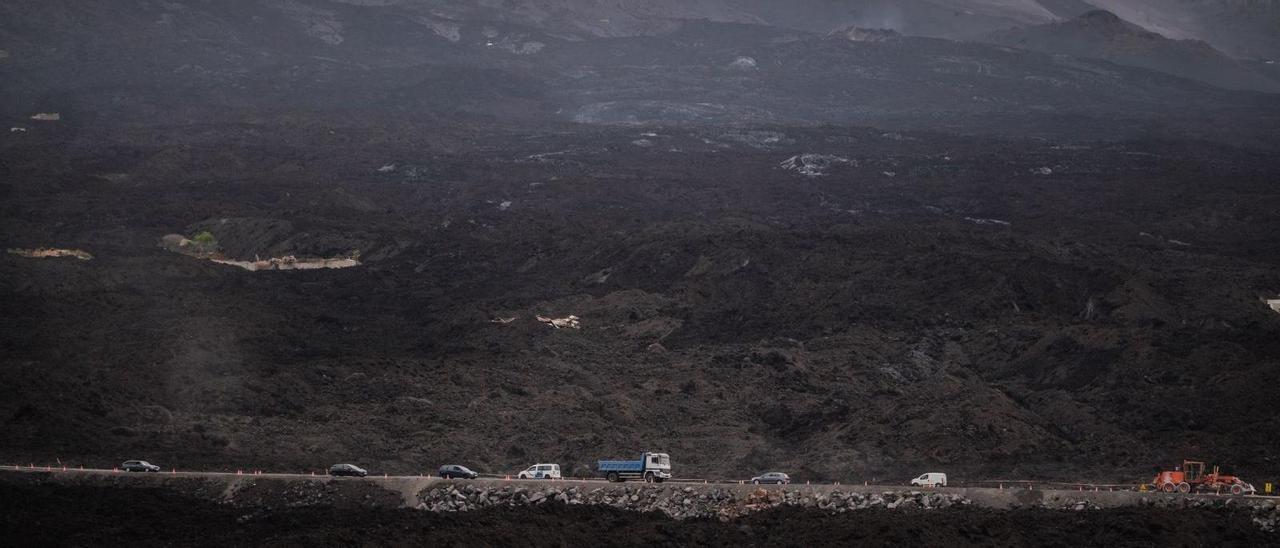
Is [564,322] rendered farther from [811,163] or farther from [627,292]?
[811,163]

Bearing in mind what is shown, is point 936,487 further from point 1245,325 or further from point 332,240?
point 332,240

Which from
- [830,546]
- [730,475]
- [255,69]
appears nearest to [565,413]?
[730,475]

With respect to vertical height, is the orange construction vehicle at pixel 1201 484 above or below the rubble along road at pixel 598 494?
above

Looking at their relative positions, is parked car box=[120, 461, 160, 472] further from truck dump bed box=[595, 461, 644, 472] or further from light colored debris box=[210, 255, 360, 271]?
light colored debris box=[210, 255, 360, 271]

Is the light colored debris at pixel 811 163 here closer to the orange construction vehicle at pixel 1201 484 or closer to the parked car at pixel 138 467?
the orange construction vehicle at pixel 1201 484

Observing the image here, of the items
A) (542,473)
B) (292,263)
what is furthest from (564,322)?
(542,473)

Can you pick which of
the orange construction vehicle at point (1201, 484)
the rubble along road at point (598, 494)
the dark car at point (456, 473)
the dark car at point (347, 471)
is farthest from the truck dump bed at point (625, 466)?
the orange construction vehicle at point (1201, 484)
